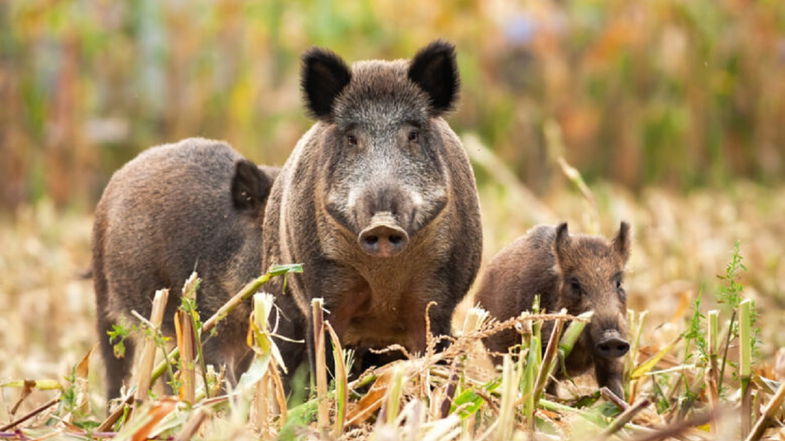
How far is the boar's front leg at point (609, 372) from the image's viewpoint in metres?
5.86

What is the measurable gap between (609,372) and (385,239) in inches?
63.1

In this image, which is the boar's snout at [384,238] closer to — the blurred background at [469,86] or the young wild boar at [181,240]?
the young wild boar at [181,240]

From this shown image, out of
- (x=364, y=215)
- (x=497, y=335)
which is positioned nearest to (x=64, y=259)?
(x=497, y=335)

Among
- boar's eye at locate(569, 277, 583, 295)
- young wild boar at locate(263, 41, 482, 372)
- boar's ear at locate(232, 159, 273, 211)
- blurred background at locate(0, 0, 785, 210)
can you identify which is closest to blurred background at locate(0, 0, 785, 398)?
blurred background at locate(0, 0, 785, 210)

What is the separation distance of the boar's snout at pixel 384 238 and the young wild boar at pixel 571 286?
1.37m

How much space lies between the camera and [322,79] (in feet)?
17.9

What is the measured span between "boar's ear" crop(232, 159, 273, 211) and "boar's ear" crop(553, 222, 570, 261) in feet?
5.24

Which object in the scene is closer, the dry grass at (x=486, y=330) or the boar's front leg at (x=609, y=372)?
the dry grass at (x=486, y=330)

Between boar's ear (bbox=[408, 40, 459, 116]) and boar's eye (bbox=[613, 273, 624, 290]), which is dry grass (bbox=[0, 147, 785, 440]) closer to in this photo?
boar's eye (bbox=[613, 273, 624, 290])

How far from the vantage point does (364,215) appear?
4910 millimetres

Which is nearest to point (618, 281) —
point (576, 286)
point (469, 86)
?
point (576, 286)

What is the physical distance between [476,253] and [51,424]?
1.88 metres

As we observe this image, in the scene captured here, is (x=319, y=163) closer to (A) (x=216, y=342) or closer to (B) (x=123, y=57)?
(A) (x=216, y=342)

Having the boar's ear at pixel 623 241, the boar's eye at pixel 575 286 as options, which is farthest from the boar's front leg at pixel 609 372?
the boar's ear at pixel 623 241
